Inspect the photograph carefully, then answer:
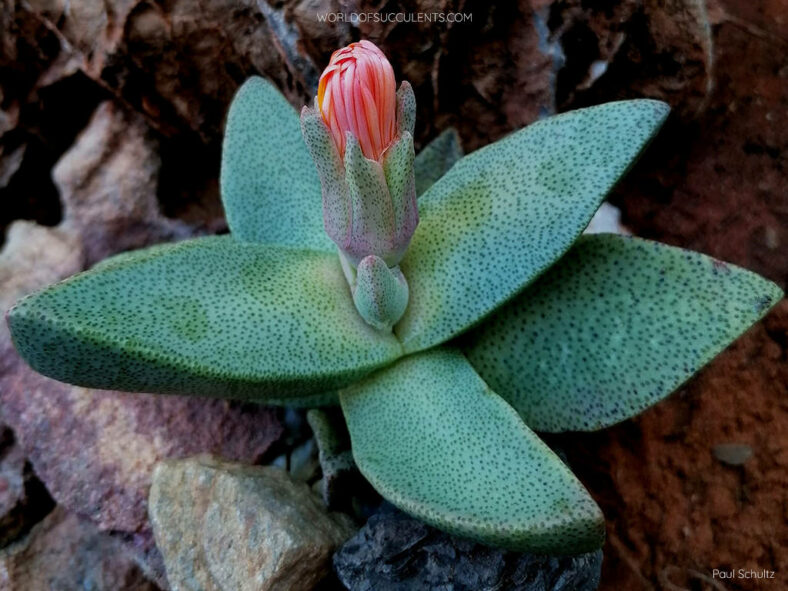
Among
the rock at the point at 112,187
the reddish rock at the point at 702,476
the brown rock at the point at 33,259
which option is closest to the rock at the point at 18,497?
the brown rock at the point at 33,259

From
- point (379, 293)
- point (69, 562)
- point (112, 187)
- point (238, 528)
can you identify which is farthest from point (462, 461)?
point (112, 187)

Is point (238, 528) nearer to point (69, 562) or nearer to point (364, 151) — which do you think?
point (69, 562)

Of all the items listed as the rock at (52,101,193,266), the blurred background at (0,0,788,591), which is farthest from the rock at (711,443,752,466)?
the rock at (52,101,193,266)

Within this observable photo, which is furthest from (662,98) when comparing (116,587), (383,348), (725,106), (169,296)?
(116,587)

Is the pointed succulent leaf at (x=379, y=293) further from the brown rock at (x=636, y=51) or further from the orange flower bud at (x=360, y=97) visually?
the brown rock at (x=636, y=51)

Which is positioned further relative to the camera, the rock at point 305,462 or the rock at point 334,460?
the rock at point 305,462
